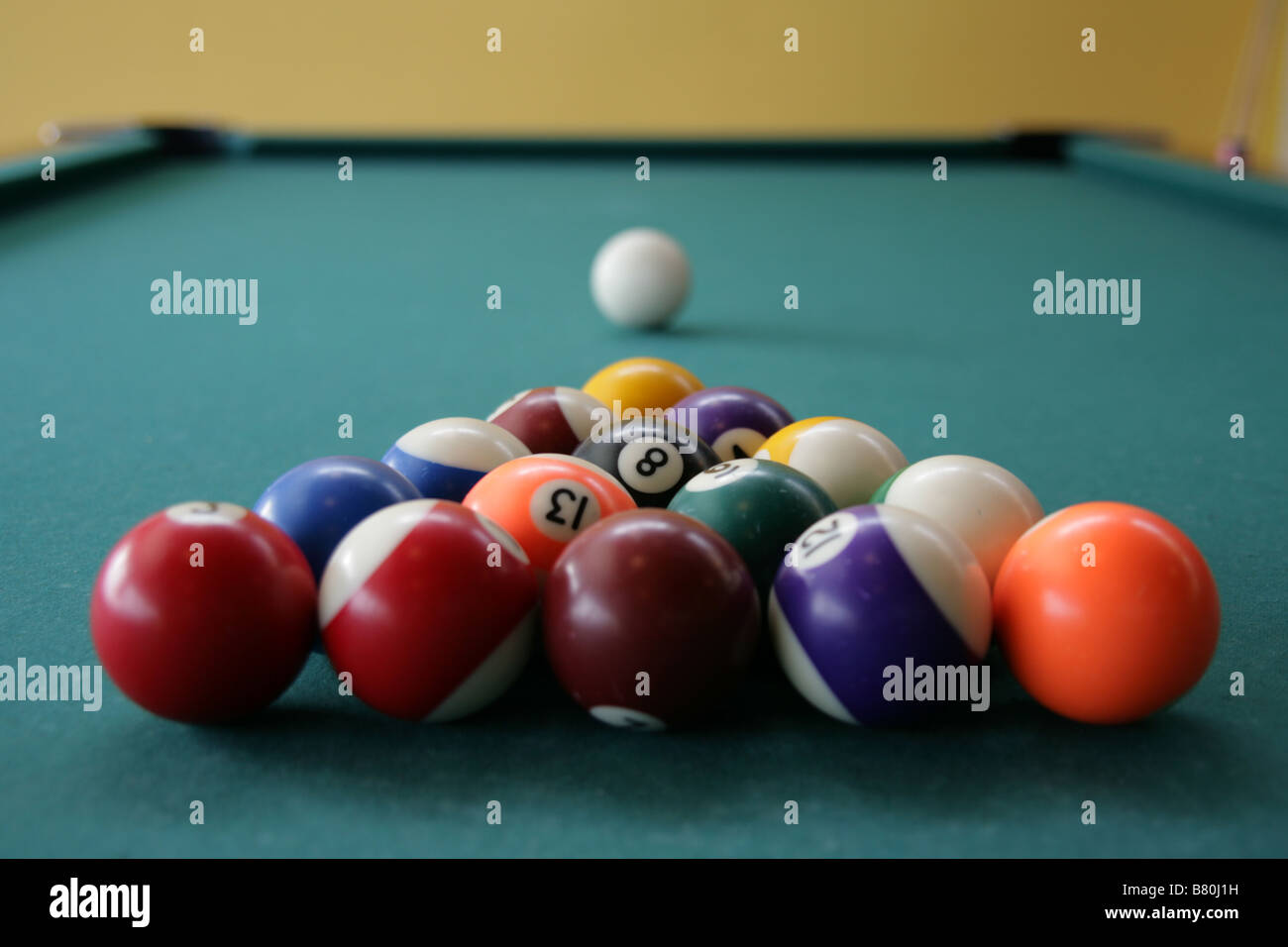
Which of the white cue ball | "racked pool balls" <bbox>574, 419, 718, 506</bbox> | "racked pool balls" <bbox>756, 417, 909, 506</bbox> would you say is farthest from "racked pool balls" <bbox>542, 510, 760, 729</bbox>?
the white cue ball

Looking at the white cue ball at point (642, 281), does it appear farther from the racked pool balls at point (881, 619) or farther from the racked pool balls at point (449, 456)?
the racked pool balls at point (881, 619)

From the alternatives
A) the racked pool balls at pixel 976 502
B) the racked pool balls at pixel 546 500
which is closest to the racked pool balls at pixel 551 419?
the racked pool balls at pixel 546 500

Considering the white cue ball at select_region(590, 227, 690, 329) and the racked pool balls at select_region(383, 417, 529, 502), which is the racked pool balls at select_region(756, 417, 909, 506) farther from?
the white cue ball at select_region(590, 227, 690, 329)

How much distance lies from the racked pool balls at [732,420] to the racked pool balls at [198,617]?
857mm

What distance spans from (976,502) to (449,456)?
75 cm

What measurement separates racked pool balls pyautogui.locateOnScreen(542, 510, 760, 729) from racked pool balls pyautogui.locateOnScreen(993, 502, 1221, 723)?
325 millimetres

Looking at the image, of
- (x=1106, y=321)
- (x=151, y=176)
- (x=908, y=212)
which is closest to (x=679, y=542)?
(x=1106, y=321)

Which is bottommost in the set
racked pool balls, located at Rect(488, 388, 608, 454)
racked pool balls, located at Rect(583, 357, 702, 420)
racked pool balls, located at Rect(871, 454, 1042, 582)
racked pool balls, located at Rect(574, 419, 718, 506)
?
racked pool balls, located at Rect(871, 454, 1042, 582)

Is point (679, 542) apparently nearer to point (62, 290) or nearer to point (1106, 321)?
point (1106, 321)

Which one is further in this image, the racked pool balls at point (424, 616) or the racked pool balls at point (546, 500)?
the racked pool balls at point (546, 500)

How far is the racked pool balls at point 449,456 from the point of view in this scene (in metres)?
1.86

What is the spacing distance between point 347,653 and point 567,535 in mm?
334

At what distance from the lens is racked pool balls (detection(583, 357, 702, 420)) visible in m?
2.35

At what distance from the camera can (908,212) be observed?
4980 millimetres
